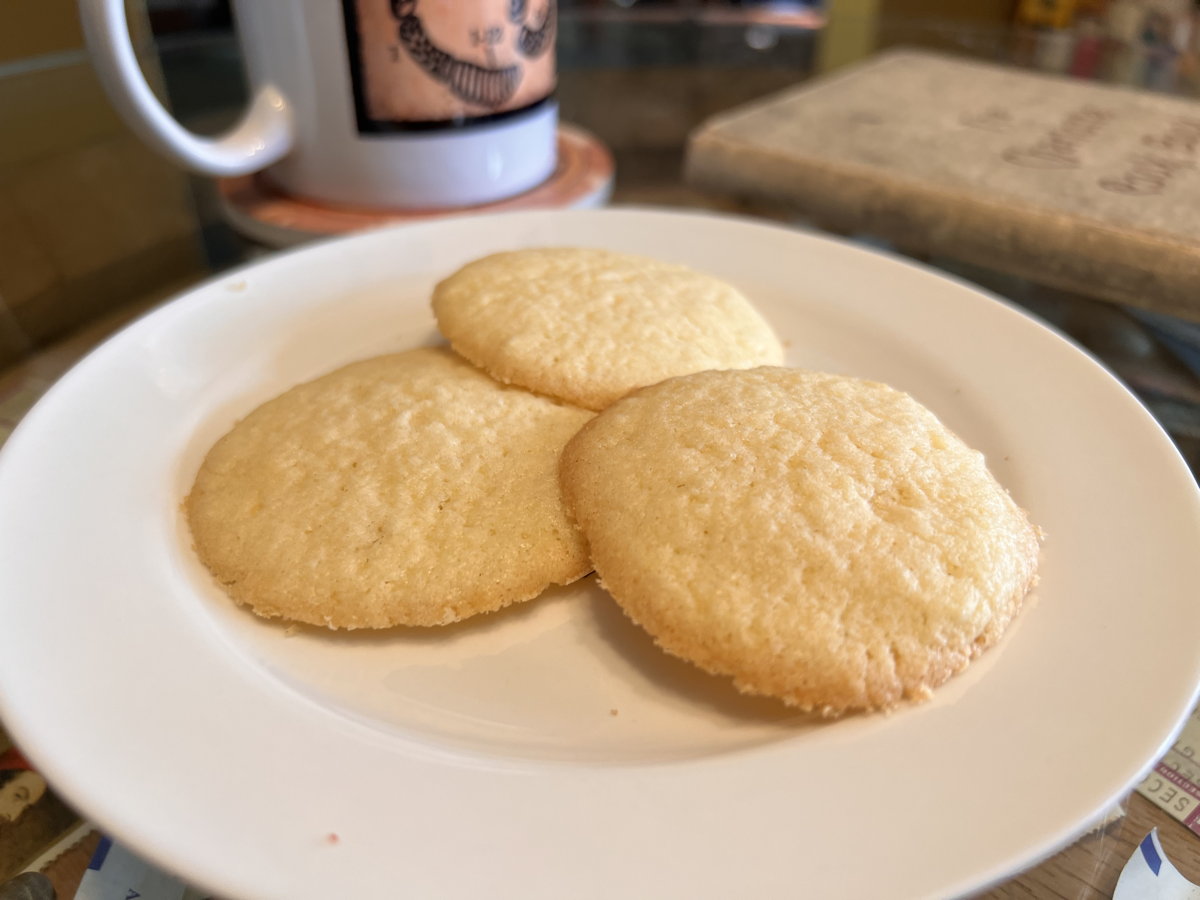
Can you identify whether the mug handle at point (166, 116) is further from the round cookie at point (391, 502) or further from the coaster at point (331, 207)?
the round cookie at point (391, 502)

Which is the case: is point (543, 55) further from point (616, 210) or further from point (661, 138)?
point (661, 138)

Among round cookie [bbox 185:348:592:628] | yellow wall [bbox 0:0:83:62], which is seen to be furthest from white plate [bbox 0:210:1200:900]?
yellow wall [bbox 0:0:83:62]

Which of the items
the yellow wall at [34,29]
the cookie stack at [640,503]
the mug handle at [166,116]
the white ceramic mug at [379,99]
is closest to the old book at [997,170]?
the white ceramic mug at [379,99]

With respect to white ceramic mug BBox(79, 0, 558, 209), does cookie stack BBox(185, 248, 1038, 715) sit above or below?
below

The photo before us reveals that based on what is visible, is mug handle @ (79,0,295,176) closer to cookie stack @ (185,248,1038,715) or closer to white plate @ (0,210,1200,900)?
white plate @ (0,210,1200,900)

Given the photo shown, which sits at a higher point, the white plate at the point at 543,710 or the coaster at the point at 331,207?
the coaster at the point at 331,207

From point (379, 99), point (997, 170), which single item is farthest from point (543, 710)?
point (997, 170)

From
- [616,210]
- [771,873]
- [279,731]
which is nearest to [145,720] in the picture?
[279,731]
